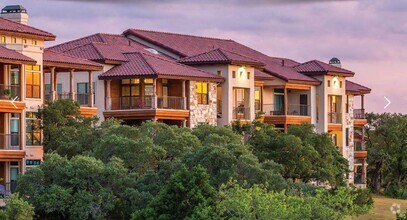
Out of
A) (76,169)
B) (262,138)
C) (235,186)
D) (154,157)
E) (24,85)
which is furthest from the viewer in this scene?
(262,138)

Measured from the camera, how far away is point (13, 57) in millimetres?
60750

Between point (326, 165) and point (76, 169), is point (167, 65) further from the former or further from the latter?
point (76, 169)

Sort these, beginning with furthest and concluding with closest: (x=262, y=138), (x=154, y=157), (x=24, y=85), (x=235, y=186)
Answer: (x=262, y=138), (x=24, y=85), (x=154, y=157), (x=235, y=186)

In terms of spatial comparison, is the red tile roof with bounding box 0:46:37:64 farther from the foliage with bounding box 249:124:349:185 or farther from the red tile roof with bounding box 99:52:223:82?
the foliage with bounding box 249:124:349:185

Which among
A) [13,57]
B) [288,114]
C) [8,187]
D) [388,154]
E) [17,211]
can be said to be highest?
[13,57]

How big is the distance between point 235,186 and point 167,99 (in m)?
22.9

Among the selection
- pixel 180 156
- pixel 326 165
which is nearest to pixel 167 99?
pixel 326 165

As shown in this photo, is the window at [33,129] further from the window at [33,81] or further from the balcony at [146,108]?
the balcony at [146,108]

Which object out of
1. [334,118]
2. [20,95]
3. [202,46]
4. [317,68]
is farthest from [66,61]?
[334,118]

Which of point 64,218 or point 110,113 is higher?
point 110,113

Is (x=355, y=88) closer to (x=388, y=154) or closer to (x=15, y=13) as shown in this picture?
(x=388, y=154)

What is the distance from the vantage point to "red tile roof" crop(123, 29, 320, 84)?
272 feet

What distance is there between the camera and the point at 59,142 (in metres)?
61.9

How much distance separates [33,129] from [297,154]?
16058 millimetres
